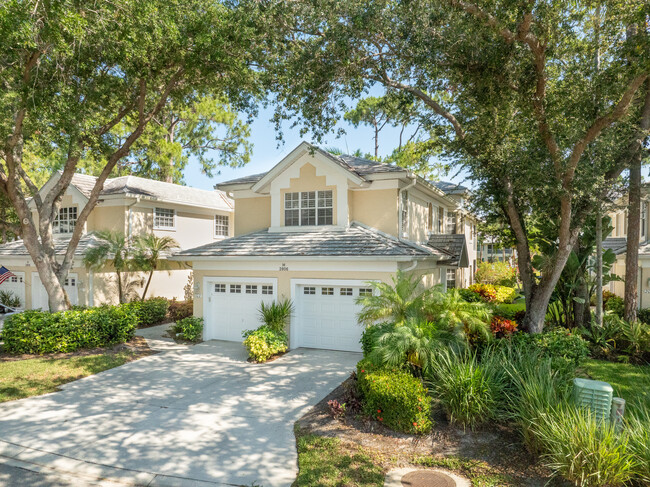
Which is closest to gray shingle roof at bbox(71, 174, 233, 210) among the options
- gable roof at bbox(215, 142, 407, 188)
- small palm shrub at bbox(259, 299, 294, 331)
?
gable roof at bbox(215, 142, 407, 188)

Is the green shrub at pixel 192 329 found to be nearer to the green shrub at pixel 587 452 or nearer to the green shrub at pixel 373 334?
the green shrub at pixel 373 334

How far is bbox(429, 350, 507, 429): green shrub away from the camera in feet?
22.8

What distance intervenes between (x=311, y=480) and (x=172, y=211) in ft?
60.4

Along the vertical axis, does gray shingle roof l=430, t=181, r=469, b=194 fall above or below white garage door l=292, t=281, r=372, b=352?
above

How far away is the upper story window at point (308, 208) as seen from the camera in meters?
14.7

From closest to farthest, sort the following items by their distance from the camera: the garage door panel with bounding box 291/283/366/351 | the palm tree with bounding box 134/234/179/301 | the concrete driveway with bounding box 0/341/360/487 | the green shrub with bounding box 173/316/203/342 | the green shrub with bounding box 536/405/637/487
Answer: the green shrub with bounding box 536/405/637/487 → the concrete driveway with bounding box 0/341/360/487 → the garage door panel with bounding box 291/283/366/351 → the green shrub with bounding box 173/316/203/342 → the palm tree with bounding box 134/234/179/301

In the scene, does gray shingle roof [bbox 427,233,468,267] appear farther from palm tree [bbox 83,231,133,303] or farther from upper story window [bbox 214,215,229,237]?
palm tree [bbox 83,231,133,303]

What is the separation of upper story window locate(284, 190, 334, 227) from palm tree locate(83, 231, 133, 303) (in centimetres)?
785

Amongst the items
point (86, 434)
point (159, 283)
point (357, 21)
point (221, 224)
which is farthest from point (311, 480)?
point (221, 224)

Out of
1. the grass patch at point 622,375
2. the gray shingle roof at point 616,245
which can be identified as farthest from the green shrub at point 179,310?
the gray shingle roof at point 616,245

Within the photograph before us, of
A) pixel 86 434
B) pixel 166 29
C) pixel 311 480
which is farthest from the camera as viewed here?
pixel 166 29

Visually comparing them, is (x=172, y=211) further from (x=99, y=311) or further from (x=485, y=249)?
(x=485, y=249)

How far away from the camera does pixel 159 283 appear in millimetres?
20688

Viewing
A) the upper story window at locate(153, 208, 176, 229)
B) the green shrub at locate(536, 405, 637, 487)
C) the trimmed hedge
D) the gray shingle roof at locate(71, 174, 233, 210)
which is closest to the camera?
the green shrub at locate(536, 405, 637, 487)
